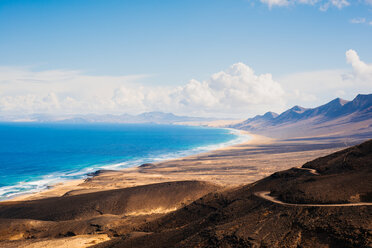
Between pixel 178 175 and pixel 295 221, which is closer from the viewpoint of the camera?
pixel 295 221

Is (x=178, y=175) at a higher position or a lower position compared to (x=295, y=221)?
lower

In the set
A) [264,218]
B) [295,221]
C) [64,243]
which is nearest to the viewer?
[295,221]

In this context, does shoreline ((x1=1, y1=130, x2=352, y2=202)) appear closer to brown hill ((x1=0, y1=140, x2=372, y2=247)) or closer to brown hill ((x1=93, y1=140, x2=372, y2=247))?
brown hill ((x1=0, y1=140, x2=372, y2=247))

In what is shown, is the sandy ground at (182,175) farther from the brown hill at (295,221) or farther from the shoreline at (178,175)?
the brown hill at (295,221)

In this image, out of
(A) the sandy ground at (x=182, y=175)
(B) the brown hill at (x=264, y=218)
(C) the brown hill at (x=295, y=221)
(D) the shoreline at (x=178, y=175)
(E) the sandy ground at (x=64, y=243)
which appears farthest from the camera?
(A) the sandy ground at (x=182, y=175)

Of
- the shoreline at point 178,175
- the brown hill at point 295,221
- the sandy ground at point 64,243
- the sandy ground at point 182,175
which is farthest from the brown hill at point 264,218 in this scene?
the sandy ground at point 182,175

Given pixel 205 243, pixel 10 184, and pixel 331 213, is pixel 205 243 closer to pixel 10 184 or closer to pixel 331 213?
pixel 331 213

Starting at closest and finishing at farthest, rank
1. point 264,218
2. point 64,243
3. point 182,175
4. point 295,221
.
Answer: point 295,221 < point 264,218 < point 64,243 < point 182,175

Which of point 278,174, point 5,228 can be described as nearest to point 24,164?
point 5,228

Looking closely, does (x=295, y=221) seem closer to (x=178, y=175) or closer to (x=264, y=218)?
(x=264, y=218)

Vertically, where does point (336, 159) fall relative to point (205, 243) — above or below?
above

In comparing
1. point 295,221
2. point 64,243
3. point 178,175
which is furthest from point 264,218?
point 178,175
